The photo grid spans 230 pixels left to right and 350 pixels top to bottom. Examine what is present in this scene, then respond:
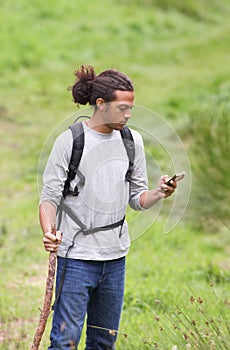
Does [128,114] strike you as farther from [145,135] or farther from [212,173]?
[145,135]

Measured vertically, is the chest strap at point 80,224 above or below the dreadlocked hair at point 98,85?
below

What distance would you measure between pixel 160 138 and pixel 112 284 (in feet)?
2.07

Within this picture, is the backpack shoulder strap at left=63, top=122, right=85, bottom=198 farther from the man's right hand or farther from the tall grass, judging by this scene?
the tall grass

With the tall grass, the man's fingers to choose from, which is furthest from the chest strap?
the tall grass

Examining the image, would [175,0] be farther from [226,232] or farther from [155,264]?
[155,264]

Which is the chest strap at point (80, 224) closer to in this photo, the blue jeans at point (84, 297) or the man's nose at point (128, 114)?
the blue jeans at point (84, 297)

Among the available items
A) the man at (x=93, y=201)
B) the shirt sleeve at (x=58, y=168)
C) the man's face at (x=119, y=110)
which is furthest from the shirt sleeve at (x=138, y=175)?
the shirt sleeve at (x=58, y=168)

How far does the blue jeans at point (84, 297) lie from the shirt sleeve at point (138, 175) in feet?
0.87

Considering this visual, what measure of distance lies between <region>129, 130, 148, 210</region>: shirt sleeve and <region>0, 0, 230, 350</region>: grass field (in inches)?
2.3

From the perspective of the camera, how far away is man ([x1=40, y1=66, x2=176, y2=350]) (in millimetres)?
3271

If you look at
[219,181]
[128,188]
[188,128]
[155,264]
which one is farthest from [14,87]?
[128,188]

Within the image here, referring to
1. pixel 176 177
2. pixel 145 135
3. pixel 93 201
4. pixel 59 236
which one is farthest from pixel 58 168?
pixel 145 135

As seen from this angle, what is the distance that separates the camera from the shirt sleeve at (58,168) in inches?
128

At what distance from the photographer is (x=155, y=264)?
6.64 meters
